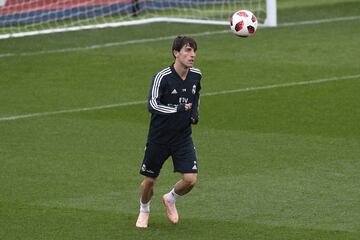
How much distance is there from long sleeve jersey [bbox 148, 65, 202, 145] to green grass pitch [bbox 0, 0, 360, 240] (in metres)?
0.83

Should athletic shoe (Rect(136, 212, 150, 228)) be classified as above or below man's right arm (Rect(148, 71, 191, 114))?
below

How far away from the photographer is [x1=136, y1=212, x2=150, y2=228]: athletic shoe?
11.3 metres

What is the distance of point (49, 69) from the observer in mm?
21109

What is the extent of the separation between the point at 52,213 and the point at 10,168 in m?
2.21

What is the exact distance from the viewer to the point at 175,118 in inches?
438

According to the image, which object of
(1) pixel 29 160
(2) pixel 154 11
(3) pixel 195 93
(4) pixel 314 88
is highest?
(3) pixel 195 93

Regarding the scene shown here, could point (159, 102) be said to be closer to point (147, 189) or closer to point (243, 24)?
point (147, 189)

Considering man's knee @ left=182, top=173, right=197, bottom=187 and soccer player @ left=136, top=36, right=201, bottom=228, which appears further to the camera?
man's knee @ left=182, top=173, right=197, bottom=187

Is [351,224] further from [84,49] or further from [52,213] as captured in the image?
[84,49]

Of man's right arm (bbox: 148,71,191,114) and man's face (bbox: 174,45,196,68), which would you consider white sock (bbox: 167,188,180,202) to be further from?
man's face (bbox: 174,45,196,68)

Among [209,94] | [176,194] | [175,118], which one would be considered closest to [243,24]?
[175,118]

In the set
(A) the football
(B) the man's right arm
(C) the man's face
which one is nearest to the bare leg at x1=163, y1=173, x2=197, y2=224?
(B) the man's right arm

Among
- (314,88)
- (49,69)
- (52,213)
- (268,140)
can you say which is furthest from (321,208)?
(49,69)

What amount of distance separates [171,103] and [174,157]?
50cm
